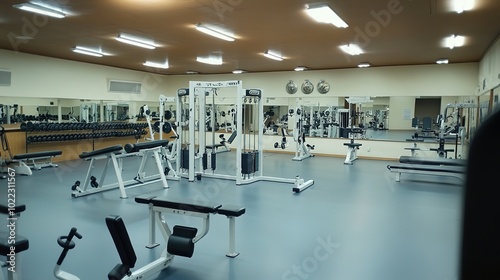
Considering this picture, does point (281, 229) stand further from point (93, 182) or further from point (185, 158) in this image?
point (185, 158)

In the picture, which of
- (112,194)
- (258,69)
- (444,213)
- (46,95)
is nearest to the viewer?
(444,213)

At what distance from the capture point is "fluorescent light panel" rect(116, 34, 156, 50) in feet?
19.0

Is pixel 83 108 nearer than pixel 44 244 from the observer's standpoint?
No

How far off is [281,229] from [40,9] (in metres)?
3.88

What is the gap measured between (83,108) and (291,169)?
5.67m

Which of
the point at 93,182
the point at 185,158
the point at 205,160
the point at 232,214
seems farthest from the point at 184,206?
the point at 185,158

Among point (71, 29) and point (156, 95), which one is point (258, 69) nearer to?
point (156, 95)

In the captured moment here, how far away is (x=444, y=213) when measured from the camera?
422cm

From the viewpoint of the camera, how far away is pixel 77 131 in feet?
27.6

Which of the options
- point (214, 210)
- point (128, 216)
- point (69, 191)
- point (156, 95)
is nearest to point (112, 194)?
point (69, 191)

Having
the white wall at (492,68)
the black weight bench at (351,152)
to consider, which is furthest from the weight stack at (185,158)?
the white wall at (492,68)

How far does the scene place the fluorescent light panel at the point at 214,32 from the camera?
198 inches

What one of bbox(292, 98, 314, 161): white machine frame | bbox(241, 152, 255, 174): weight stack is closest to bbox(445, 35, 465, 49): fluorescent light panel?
bbox(292, 98, 314, 161): white machine frame

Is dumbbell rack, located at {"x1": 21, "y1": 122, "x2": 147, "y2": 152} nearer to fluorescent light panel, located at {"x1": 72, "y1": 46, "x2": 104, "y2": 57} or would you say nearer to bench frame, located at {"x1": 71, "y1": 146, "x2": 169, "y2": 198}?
fluorescent light panel, located at {"x1": 72, "y1": 46, "x2": 104, "y2": 57}
